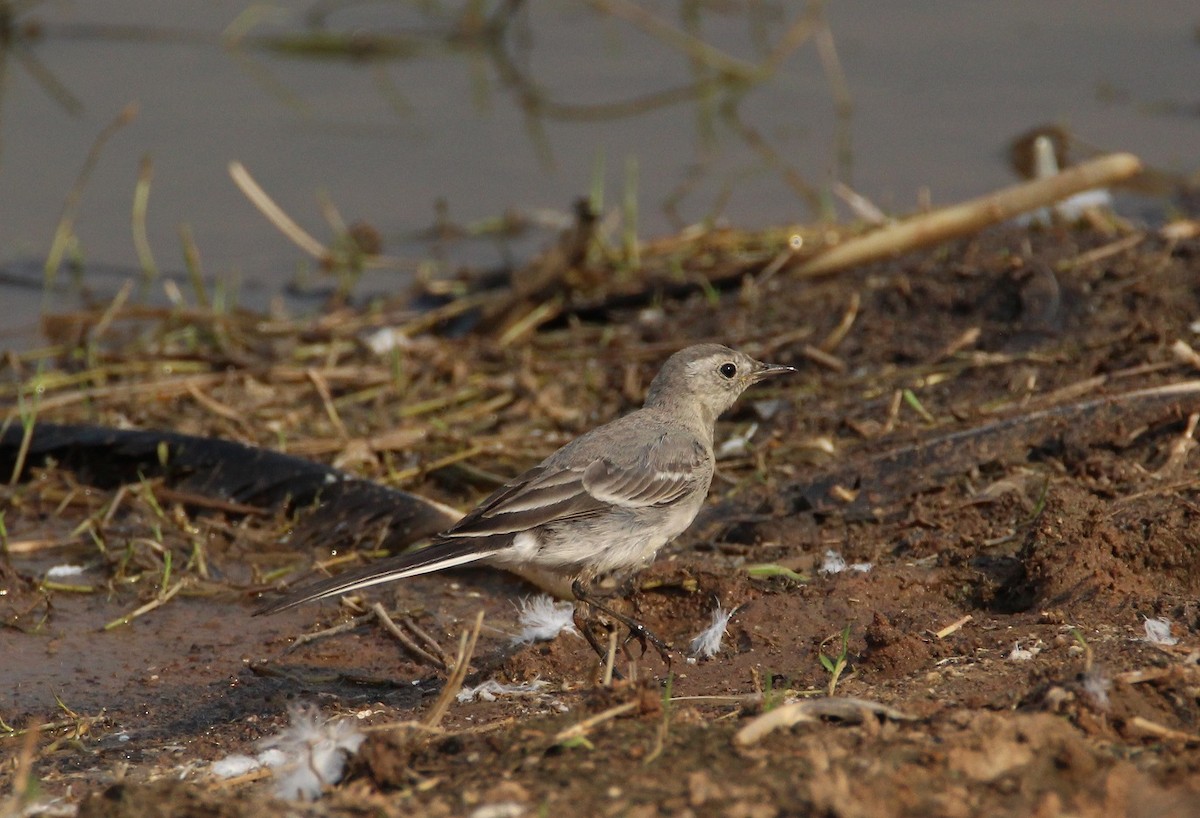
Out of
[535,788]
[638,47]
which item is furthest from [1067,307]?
[638,47]

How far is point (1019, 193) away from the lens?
8445 mm

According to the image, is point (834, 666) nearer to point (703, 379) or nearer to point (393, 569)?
point (393, 569)

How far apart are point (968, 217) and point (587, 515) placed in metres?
3.86

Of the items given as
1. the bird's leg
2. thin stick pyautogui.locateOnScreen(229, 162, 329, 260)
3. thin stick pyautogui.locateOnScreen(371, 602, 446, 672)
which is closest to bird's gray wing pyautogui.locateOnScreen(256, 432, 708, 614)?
thin stick pyautogui.locateOnScreen(371, 602, 446, 672)

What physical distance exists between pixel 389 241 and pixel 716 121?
3.68m

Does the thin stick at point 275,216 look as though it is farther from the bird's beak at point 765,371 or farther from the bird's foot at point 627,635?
the bird's foot at point 627,635

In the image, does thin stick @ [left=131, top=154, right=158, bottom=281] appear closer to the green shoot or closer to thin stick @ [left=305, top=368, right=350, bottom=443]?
thin stick @ [left=305, top=368, right=350, bottom=443]

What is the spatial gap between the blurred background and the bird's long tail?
4854 millimetres

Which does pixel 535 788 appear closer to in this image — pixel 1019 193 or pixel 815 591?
pixel 815 591

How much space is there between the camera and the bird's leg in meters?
5.30

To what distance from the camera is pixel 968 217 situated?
8.52 m

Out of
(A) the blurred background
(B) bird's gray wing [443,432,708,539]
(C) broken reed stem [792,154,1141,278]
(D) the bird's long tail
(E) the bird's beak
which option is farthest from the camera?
(A) the blurred background

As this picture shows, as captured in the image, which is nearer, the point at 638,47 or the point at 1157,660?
the point at 1157,660

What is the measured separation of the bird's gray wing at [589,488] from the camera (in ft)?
18.1
